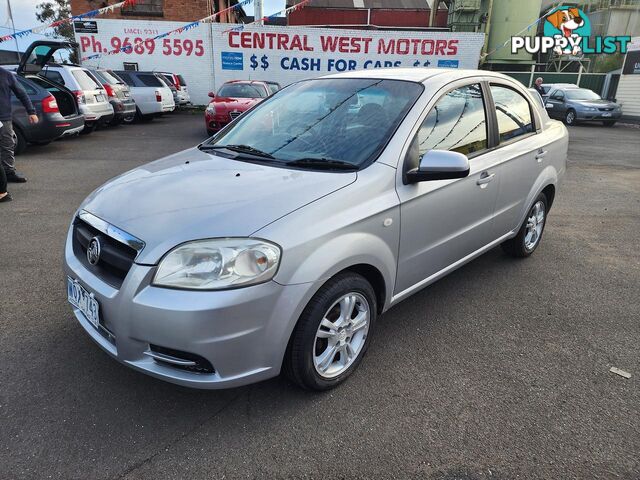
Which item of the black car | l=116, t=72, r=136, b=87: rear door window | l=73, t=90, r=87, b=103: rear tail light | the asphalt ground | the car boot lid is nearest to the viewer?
the asphalt ground

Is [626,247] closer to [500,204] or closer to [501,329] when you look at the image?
[500,204]

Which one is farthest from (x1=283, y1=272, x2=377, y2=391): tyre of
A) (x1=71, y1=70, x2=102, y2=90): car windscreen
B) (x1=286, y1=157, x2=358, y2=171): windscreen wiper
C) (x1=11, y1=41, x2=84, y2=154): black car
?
(x1=71, y1=70, x2=102, y2=90): car windscreen

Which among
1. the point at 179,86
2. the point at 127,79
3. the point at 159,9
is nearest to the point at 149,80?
the point at 127,79

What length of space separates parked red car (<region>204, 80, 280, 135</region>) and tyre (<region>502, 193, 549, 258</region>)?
7.60 metres

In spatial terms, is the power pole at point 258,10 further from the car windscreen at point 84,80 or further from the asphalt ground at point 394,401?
the asphalt ground at point 394,401

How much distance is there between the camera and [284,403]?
8.12ft

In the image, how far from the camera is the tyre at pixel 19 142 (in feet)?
28.9

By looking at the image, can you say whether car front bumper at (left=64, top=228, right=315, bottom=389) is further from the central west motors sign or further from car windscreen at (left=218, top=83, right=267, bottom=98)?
the central west motors sign

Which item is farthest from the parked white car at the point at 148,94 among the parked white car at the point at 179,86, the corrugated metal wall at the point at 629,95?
the corrugated metal wall at the point at 629,95

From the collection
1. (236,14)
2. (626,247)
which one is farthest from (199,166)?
(236,14)

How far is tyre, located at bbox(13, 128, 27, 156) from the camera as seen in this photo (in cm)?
880

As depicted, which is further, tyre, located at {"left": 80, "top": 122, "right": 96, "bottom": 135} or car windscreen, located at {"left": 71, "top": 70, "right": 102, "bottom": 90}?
tyre, located at {"left": 80, "top": 122, "right": 96, "bottom": 135}

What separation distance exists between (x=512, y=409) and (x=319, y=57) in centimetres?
2177

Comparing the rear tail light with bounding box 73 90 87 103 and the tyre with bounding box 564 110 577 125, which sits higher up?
the rear tail light with bounding box 73 90 87 103
